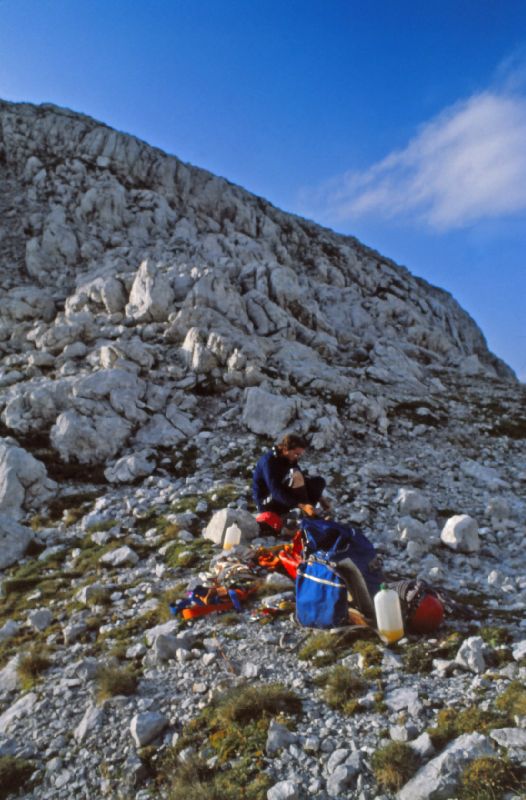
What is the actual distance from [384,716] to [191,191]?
52.5 meters

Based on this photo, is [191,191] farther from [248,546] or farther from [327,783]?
[327,783]

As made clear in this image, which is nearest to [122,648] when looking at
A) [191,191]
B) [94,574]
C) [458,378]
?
[94,574]

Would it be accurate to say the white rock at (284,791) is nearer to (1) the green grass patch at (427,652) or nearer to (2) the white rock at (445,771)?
(2) the white rock at (445,771)

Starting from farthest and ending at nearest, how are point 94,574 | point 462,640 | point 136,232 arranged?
point 136,232 → point 94,574 → point 462,640

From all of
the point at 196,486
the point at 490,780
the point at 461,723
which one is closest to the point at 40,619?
the point at 196,486

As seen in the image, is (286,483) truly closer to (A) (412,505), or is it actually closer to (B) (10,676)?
(A) (412,505)

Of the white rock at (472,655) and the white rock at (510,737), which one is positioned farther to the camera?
the white rock at (472,655)

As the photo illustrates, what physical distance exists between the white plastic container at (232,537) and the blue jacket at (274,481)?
1.05m

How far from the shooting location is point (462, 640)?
21.5ft

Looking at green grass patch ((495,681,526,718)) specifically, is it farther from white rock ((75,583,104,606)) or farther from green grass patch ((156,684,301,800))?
white rock ((75,583,104,606))

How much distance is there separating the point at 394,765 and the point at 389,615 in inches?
94.3

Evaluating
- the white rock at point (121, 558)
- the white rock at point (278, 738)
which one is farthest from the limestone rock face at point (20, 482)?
the white rock at point (278, 738)

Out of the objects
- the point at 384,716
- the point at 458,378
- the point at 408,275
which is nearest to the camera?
the point at 384,716

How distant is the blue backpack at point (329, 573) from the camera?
7.21m
